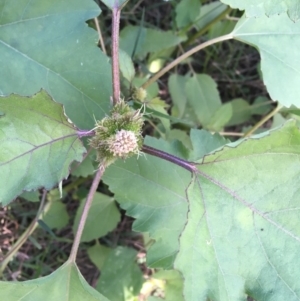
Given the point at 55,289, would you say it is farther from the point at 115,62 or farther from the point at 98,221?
the point at 98,221

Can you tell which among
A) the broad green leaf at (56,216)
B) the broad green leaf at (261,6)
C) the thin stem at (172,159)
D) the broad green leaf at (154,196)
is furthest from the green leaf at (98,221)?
the broad green leaf at (261,6)

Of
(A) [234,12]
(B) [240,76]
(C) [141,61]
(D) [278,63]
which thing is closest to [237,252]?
(D) [278,63]

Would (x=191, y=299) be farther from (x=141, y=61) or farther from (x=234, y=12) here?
(x=234, y=12)

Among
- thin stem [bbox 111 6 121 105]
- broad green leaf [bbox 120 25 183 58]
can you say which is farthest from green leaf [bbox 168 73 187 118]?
thin stem [bbox 111 6 121 105]

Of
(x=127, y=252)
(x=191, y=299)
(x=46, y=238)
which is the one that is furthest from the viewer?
(x=46, y=238)

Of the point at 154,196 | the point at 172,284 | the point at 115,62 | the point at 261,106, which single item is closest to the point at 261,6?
the point at 115,62

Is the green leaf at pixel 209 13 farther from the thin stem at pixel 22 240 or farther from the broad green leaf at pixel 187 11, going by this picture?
the thin stem at pixel 22 240
